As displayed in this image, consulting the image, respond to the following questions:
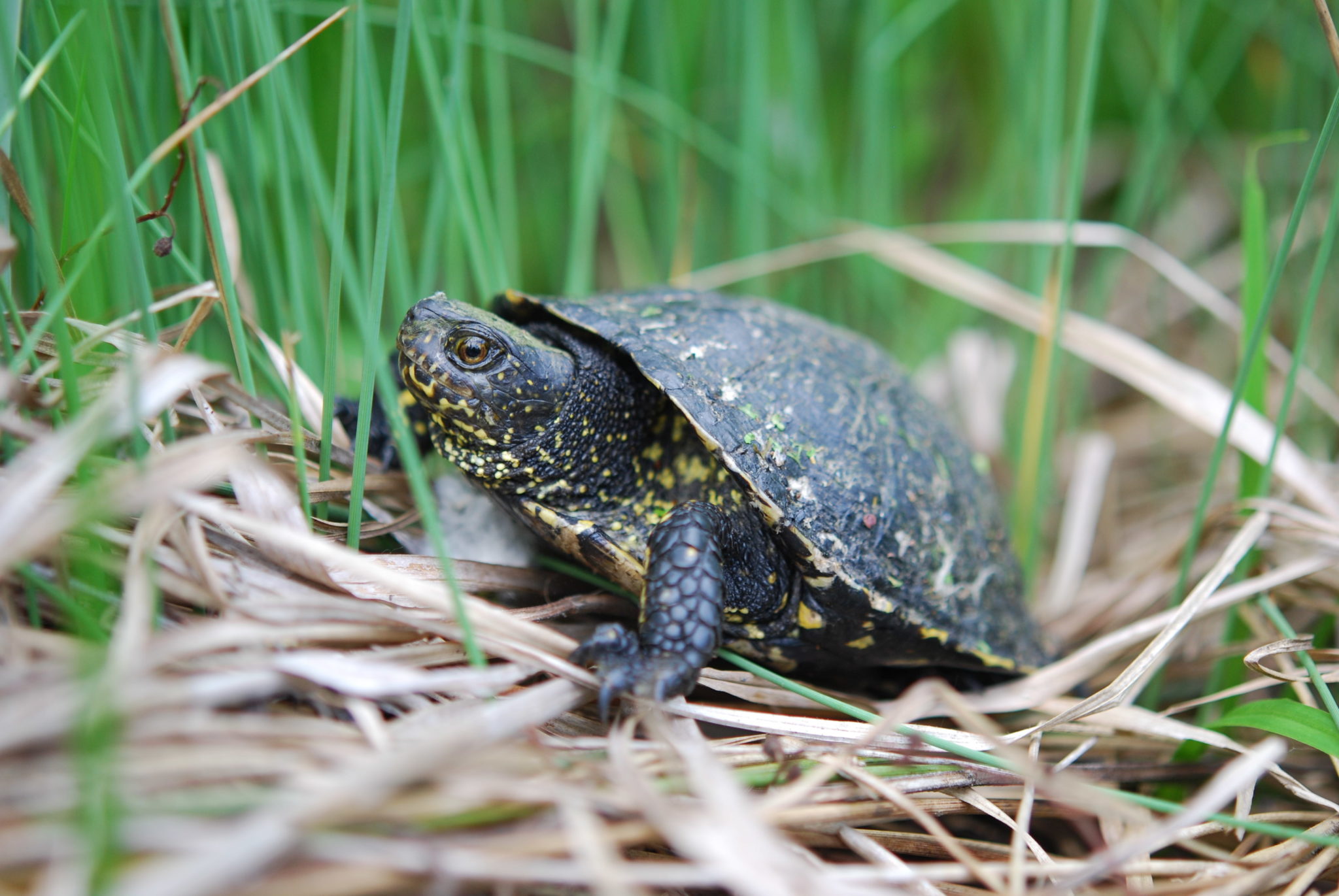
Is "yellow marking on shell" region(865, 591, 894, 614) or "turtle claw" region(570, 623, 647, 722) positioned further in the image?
"yellow marking on shell" region(865, 591, 894, 614)

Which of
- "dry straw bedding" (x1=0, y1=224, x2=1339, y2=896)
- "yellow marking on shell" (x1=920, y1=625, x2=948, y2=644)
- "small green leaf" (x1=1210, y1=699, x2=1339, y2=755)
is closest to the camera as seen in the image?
"dry straw bedding" (x1=0, y1=224, x2=1339, y2=896)

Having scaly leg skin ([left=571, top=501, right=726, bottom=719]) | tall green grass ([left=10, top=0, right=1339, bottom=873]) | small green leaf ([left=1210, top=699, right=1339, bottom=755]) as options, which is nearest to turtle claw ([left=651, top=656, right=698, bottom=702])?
scaly leg skin ([left=571, top=501, right=726, bottom=719])

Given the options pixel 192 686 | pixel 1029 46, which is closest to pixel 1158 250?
pixel 1029 46

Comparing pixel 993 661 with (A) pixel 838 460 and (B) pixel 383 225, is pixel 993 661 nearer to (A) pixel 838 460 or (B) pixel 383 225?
(A) pixel 838 460

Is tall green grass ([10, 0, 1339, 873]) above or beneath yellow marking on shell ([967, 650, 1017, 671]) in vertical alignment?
above

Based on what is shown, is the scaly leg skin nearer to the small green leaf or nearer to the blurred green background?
the blurred green background

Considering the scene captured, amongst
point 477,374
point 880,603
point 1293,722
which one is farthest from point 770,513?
point 1293,722

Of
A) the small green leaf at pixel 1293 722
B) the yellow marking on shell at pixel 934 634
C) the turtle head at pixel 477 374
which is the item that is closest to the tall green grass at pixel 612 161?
the turtle head at pixel 477 374
